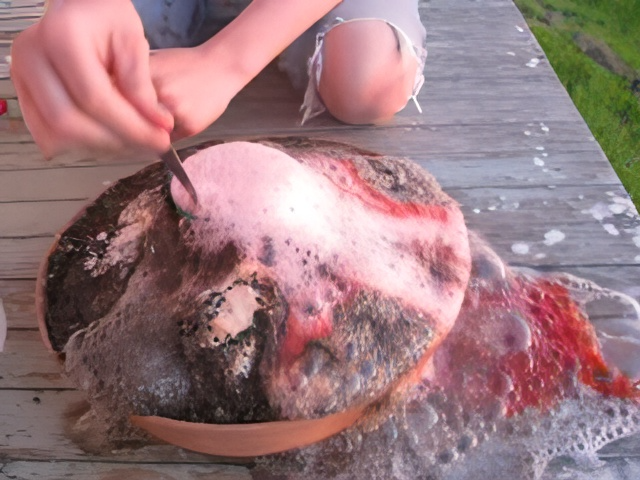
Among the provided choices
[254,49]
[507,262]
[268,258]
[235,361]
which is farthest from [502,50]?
[235,361]

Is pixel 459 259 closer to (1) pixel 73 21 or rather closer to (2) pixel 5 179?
(1) pixel 73 21

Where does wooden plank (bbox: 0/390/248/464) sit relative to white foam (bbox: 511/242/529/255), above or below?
below

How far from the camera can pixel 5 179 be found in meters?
1.24

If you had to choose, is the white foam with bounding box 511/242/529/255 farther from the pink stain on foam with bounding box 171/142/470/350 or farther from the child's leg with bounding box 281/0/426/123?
the child's leg with bounding box 281/0/426/123

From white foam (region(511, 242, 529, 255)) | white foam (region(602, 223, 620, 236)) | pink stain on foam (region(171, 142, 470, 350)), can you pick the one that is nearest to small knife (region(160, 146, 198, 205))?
pink stain on foam (region(171, 142, 470, 350))

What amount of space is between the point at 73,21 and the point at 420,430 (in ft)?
2.12

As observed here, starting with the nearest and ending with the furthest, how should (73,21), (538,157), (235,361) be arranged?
(73,21), (235,361), (538,157)

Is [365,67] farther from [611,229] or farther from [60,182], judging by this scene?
[60,182]

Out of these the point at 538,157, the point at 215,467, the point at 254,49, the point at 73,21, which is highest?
the point at 73,21

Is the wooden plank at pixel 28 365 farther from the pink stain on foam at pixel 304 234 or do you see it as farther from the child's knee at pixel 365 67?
the child's knee at pixel 365 67

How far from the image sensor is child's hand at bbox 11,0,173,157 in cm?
60

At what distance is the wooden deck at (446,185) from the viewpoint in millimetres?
853

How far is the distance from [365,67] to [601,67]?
1.01 m

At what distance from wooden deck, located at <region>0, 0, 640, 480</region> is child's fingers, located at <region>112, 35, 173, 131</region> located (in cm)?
47
